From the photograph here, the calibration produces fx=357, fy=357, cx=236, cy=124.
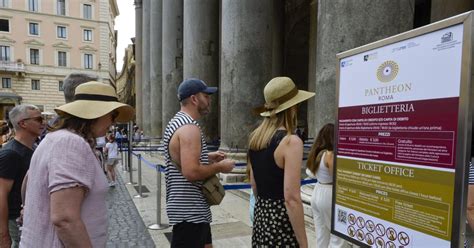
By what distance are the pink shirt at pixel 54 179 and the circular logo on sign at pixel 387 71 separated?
1.62 meters

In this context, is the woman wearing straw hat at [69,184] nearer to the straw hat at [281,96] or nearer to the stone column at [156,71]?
the straw hat at [281,96]

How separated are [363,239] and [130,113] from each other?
1699mm

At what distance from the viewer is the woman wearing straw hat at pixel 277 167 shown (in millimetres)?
2422

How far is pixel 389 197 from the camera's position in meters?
1.90

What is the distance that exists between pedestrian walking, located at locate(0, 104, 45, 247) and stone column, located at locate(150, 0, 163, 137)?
16.3 metres

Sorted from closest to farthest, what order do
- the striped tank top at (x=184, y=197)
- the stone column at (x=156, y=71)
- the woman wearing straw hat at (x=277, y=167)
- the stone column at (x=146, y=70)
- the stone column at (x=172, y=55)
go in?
1. the woman wearing straw hat at (x=277, y=167)
2. the striped tank top at (x=184, y=197)
3. the stone column at (x=172, y=55)
4. the stone column at (x=156, y=71)
5. the stone column at (x=146, y=70)

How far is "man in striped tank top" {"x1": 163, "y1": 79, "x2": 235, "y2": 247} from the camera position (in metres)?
2.76

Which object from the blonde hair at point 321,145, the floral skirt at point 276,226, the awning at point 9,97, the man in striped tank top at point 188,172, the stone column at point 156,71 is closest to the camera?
the floral skirt at point 276,226

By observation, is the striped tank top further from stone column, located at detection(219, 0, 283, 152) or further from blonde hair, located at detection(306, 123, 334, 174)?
stone column, located at detection(219, 0, 283, 152)

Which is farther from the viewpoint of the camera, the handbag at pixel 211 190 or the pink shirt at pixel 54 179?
the handbag at pixel 211 190

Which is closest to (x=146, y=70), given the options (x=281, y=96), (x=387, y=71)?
(x=281, y=96)

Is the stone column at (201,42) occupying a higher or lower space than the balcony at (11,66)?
lower

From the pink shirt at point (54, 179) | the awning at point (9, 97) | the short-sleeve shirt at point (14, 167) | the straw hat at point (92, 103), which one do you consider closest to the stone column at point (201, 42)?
the short-sleeve shirt at point (14, 167)

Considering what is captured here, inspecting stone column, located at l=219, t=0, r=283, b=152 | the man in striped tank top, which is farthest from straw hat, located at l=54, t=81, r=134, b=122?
stone column, located at l=219, t=0, r=283, b=152
